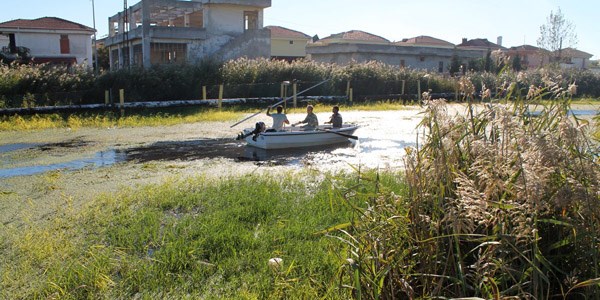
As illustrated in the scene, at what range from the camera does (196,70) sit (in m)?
24.4

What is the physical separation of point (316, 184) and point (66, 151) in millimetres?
7574

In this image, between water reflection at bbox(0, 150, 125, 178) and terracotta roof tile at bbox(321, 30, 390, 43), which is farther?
terracotta roof tile at bbox(321, 30, 390, 43)

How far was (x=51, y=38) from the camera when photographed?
40.6 m

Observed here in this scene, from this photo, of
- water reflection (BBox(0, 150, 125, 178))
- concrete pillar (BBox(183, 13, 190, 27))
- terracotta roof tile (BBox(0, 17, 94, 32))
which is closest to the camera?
water reflection (BBox(0, 150, 125, 178))

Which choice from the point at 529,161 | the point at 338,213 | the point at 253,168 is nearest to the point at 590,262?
the point at 529,161

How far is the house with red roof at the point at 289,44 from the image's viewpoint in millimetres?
47500

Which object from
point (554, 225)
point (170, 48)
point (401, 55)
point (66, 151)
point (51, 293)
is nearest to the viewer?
point (554, 225)

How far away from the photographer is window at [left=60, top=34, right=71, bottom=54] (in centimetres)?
4106

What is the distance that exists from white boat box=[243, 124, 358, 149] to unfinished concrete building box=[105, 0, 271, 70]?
56.9ft

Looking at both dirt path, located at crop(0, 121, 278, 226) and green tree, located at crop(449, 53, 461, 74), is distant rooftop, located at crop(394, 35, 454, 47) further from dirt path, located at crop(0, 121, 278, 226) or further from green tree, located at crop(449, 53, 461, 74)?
dirt path, located at crop(0, 121, 278, 226)

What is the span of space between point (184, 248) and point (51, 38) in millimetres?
40581

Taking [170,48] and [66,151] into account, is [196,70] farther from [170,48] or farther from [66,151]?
[66,151]

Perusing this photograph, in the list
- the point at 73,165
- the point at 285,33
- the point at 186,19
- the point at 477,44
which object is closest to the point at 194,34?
the point at 186,19

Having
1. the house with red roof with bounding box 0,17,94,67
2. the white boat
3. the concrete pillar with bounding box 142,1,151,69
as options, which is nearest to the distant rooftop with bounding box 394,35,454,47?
the house with red roof with bounding box 0,17,94,67
